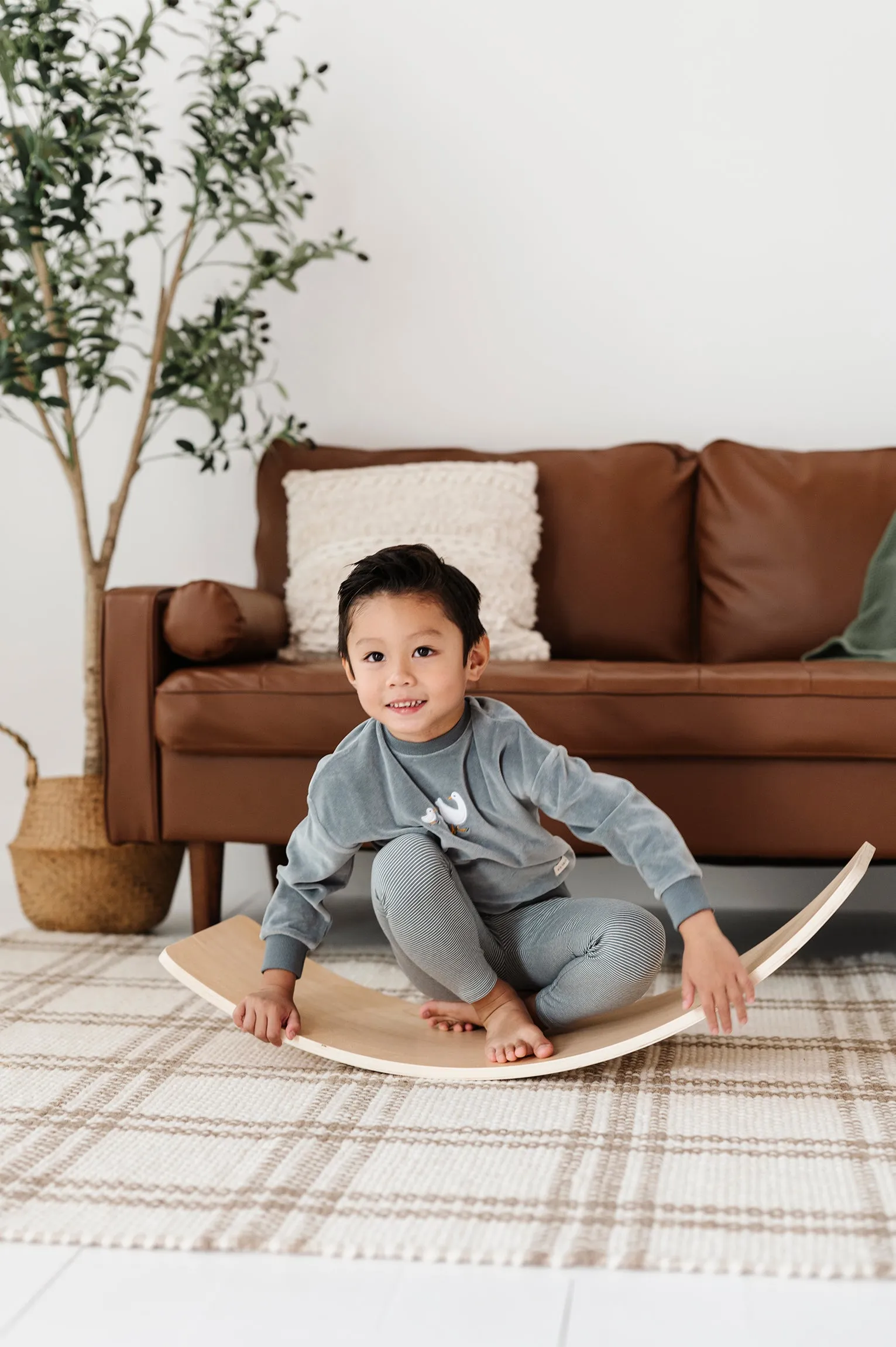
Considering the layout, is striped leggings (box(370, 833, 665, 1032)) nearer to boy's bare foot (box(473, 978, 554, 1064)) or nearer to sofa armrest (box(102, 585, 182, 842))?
boy's bare foot (box(473, 978, 554, 1064))

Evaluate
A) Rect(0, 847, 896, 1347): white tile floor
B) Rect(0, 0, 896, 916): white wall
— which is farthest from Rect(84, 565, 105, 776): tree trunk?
Rect(0, 847, 896, 1347): white tile floor

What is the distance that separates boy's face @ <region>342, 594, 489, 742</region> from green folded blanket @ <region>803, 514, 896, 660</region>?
1.01 m

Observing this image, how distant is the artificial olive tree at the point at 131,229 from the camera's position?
6.93ft

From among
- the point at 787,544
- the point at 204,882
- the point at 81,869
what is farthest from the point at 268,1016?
the point at 787,544

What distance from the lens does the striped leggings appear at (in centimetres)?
138

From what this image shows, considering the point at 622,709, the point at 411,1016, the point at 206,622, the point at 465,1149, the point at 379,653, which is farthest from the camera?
the point at 206,622

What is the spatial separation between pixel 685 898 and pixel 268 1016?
464 millimetres

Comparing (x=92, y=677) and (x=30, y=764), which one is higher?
(x=92, y=677)

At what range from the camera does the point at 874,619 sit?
2.22 meters

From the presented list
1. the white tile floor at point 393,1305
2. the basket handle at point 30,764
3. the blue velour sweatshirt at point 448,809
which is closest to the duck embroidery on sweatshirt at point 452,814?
the blue velour sweatshirt at point 448,809

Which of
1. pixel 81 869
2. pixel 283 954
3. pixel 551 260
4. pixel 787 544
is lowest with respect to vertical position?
pixel 81 869

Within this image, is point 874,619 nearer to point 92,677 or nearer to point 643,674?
point 643,674

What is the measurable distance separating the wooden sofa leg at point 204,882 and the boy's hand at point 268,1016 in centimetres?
64

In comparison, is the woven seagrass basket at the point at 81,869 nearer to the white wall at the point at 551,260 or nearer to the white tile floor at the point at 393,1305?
the white wall at the point at 551,260
